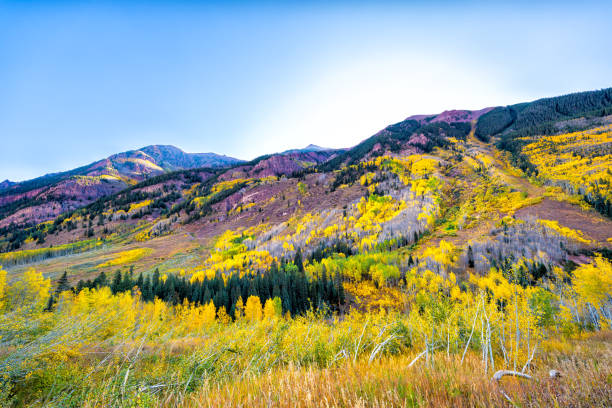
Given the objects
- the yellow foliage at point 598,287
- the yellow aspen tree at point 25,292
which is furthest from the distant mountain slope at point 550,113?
the yellow aspen tree at point 25,292

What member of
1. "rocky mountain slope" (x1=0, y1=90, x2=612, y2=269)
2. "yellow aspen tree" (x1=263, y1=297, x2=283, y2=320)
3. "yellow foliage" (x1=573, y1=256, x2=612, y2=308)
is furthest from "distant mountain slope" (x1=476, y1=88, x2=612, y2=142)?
"yellow aspen tree" (x1=263, y1=297, x2=283, y2=320)

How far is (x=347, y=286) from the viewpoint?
60062mm

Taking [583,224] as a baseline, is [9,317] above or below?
above

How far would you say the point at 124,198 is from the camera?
174 metres

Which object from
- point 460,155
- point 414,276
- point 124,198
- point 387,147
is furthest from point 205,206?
point 460,155

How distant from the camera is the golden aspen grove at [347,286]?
3939mm

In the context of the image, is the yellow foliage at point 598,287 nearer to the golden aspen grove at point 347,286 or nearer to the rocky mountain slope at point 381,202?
the golden aspen grove at point 347,286

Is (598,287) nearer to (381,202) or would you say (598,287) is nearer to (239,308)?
(239,308)

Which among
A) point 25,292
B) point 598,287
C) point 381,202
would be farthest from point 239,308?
point 381,202

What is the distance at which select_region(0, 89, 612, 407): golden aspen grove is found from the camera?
3.94m

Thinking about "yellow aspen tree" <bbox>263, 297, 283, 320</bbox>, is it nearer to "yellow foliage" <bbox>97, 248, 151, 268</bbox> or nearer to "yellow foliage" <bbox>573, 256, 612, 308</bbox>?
"yellow foliage" <bbox>573, 256, 612, 308</bbox>

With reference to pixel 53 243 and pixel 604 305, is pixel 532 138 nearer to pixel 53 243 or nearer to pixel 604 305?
pixel 604 305

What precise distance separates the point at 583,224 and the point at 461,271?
1530 inches

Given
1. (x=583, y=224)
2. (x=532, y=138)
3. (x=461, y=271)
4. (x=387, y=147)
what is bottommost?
(x=461, y=271)
